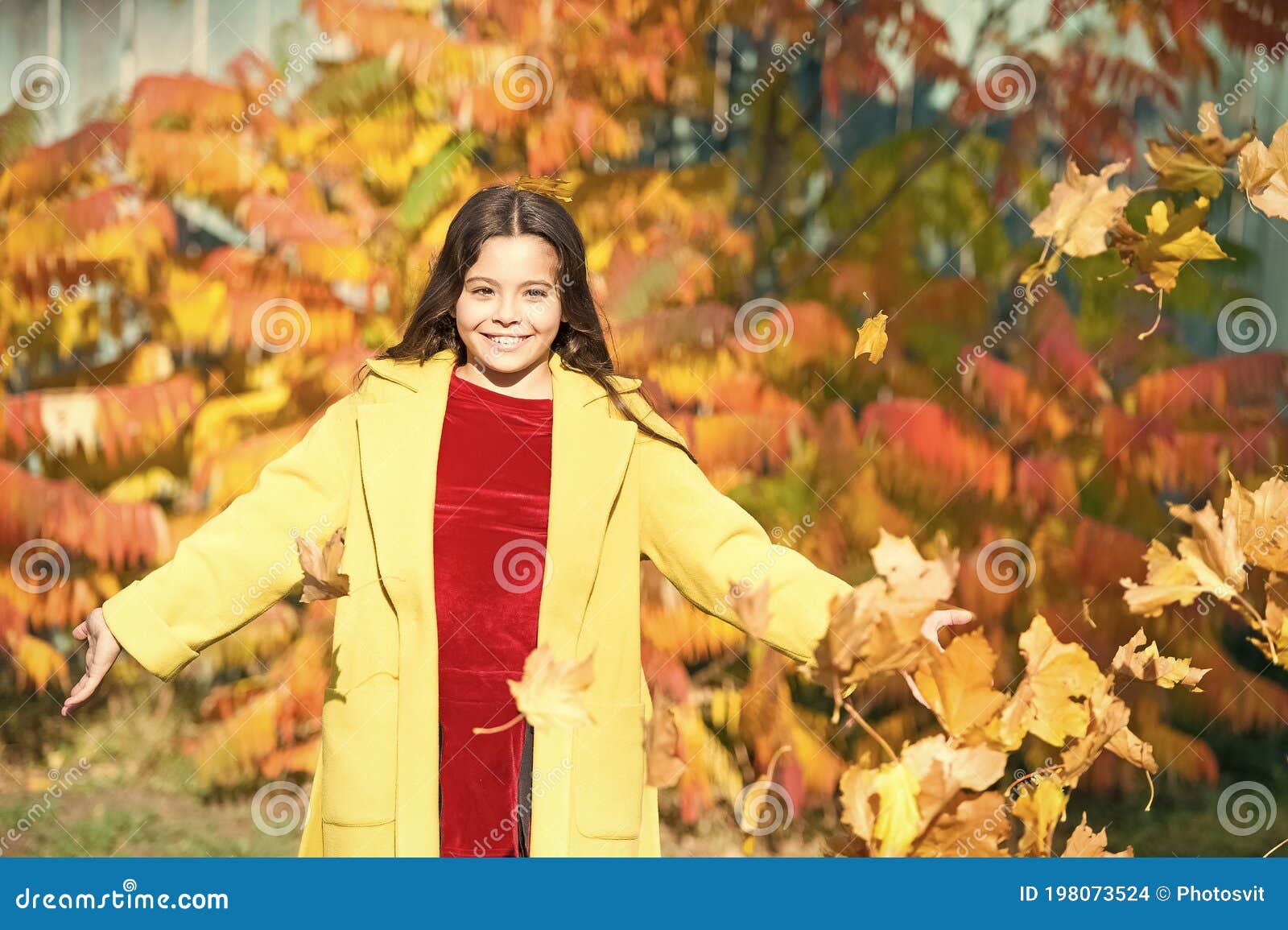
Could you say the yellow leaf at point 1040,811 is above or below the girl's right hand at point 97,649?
below

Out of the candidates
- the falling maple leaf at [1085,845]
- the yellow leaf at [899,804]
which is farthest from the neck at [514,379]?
the falling maple leaf at [1085,845]

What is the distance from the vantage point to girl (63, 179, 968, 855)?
7.29ft

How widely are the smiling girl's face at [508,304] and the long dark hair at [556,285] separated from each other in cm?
2

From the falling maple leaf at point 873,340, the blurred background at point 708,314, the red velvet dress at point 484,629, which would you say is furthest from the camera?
the blurred background at point 708,314

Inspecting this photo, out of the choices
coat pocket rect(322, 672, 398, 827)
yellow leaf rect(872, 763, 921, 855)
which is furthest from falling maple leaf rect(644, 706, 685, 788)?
coat pocket rect(322, 672, 398, 827)

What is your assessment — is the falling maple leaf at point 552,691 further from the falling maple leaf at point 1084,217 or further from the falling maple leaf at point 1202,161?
the falling maple leaf at point 1202,161

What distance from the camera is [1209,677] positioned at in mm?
3787

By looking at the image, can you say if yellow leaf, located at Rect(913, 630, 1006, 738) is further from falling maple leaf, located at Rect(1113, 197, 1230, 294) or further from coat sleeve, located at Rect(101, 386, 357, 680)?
coat sleeve, located at Rect(101, 386, 357, 680)

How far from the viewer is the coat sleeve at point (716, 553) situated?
7.39 feet

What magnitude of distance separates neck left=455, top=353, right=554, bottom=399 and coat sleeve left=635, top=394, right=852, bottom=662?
0.54ft

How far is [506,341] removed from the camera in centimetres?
230

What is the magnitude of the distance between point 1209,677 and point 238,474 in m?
2.49

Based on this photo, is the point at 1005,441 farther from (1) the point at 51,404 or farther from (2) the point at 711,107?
(1) the point at 51,404
